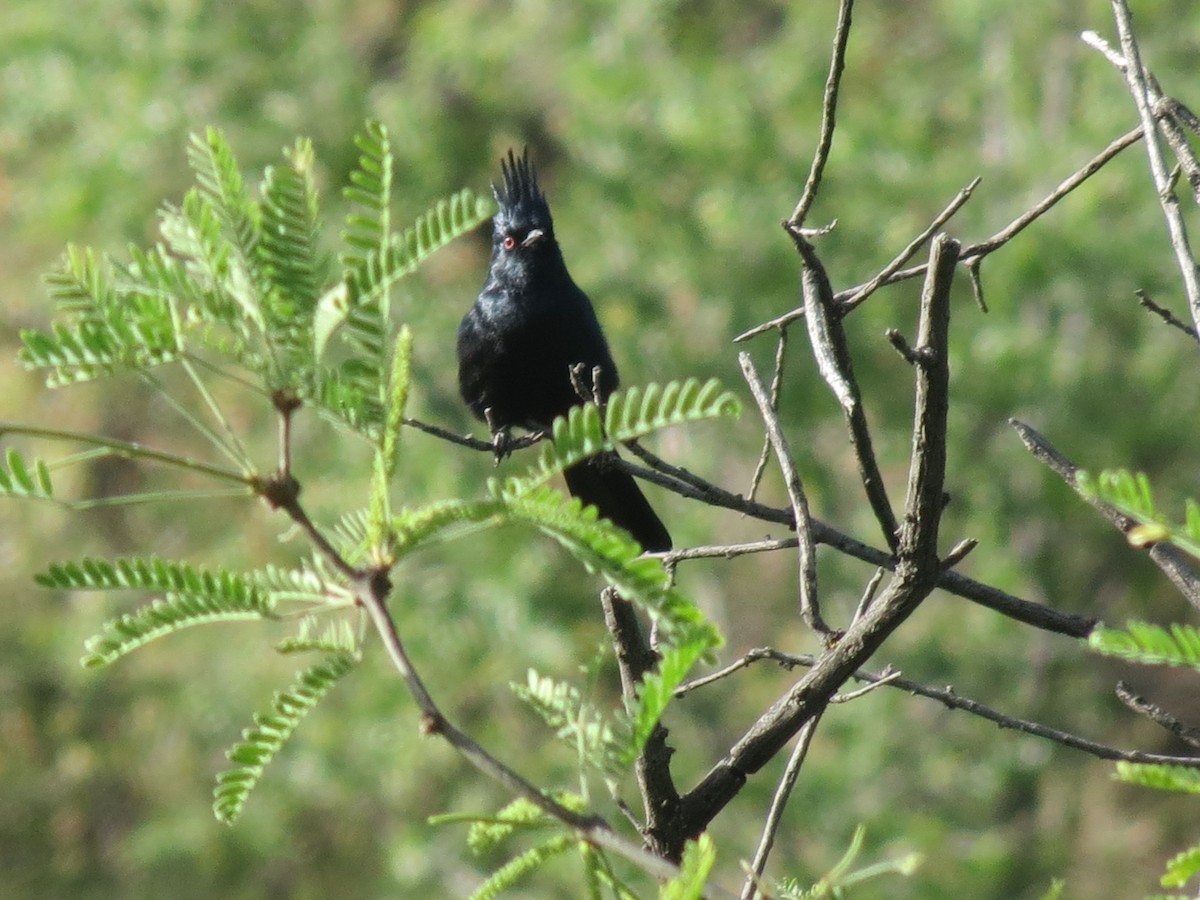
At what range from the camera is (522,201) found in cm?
518

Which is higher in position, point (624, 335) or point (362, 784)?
point (624, 335)

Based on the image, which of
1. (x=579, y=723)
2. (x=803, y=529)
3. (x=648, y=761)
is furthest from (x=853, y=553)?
(x=579, y=723)

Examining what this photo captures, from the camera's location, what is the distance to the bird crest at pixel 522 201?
513cm

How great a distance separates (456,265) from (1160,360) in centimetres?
476

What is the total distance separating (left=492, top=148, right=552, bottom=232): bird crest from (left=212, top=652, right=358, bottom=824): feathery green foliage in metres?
3.89

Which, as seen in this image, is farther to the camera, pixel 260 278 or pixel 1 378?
pixel 1 378

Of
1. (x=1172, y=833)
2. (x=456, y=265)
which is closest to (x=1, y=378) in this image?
(x=456, y=265)

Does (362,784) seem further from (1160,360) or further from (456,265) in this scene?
(1160,360)

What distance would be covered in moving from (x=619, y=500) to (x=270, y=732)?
3.33 m

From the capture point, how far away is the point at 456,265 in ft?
34.6

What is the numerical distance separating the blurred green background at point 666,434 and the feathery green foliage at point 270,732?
6.99 meters

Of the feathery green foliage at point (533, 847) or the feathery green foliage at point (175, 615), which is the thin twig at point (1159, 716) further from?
the feathery green foliage at point (175, 615)

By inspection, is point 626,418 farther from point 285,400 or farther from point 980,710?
point 980,710

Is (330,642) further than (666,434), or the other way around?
(666,434)
